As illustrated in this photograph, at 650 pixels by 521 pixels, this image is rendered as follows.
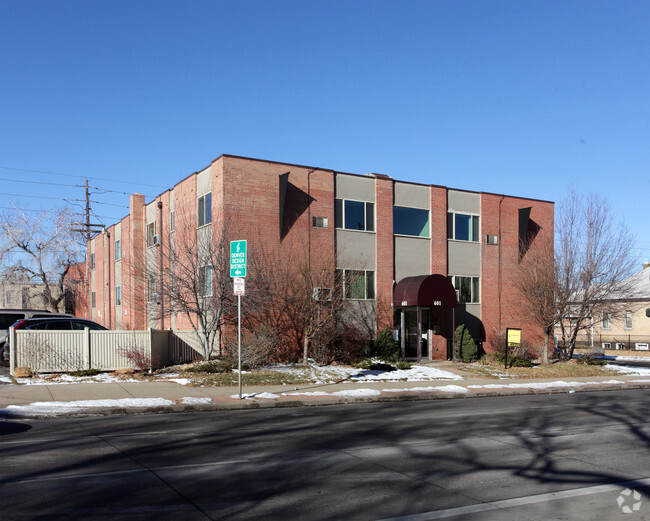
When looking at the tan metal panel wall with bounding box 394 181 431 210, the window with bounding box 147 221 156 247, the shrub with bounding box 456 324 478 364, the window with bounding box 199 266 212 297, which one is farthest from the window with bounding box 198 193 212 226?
the shrub with bounding box 456 324 478 364

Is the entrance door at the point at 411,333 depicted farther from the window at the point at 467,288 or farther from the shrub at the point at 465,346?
the window at the point at 467,288

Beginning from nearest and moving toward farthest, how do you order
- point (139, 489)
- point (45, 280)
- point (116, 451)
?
point (139, 489) < point (116, 451) < point (45, 280)

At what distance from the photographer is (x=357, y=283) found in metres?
26.1

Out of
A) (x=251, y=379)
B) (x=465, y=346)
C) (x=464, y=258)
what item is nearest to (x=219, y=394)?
(x=251, y=379)

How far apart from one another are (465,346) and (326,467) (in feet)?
66.3

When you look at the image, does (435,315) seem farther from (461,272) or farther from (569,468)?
(569,468)

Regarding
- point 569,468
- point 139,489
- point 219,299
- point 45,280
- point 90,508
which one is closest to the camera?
point 90,508

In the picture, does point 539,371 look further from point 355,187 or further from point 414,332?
point 355,187

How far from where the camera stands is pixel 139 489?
697 cm

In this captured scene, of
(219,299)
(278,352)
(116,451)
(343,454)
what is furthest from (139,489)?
(278,352)

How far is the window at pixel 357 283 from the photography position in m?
24.6

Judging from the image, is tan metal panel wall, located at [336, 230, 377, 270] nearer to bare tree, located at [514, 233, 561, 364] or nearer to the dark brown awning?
the dark brown awning

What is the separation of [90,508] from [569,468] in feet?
20.4

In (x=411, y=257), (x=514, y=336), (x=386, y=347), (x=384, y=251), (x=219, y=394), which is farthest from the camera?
(x=411, y=257)
